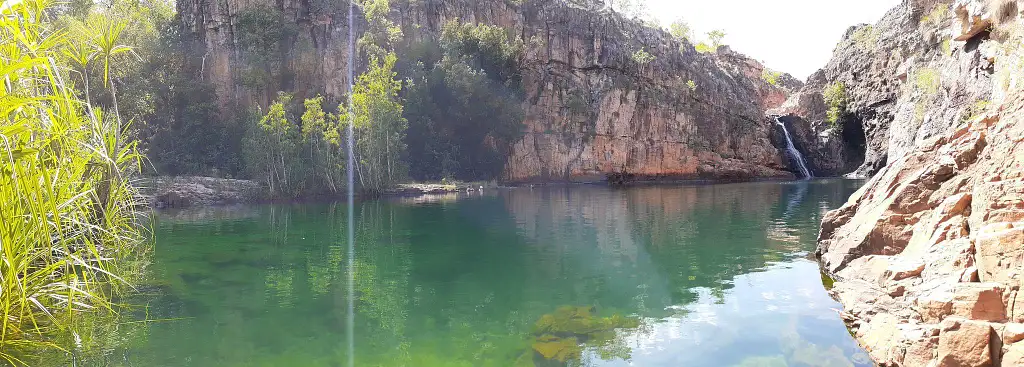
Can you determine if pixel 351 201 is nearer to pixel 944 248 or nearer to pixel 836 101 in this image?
pixel 944 248

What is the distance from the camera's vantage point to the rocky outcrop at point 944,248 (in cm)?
582

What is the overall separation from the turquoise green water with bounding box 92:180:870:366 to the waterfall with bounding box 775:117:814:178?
4625 centimetres

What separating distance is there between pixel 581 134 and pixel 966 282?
2118 inches

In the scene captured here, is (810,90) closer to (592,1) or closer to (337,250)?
(592,1)

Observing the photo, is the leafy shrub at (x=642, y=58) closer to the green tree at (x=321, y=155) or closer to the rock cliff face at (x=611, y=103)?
the rock cliff face at (x=611, y=103)

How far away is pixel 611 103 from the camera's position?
61188 mm

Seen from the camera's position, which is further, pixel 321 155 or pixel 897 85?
pixel 897 85

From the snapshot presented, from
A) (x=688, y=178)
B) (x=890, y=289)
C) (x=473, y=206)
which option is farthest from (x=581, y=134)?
(x=890, y=289)

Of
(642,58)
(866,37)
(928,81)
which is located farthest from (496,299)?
(866,37)

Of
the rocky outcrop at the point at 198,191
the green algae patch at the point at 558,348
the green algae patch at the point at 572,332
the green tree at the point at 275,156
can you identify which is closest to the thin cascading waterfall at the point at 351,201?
the green algae patch at the point at 558,348

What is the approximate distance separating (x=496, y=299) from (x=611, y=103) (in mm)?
52624

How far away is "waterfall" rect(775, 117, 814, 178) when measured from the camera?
62.6 m

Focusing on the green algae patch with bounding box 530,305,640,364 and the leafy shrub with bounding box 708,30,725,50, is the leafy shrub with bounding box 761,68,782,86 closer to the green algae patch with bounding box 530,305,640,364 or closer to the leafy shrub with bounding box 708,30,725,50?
the leafy shrub with bounding box 708,30,725,50

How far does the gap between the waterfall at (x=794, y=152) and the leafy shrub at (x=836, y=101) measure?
604 centimetres
